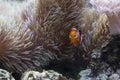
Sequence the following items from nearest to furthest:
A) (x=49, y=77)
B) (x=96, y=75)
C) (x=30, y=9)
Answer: (x=49, y=77) → (x=96, y=75) → (x=30, y=9)

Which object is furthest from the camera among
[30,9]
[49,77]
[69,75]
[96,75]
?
[30,9]

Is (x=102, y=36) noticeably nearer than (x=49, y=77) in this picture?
No

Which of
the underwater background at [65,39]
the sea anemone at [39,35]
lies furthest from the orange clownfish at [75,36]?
the sea anemone at [39,35]

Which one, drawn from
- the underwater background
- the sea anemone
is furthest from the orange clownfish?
the sea anemone

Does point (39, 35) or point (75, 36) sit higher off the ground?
point (39, 35)

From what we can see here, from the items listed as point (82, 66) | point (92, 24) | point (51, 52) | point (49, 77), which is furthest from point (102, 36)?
point (49, 77)

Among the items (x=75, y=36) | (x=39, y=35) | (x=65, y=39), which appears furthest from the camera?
(x=65, y=39)

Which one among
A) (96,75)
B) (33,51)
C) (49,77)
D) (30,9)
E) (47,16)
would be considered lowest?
(49,77)

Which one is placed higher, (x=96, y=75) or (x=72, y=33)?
(x=72, y=33)

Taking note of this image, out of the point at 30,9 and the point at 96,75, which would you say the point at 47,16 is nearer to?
the point at 30,9

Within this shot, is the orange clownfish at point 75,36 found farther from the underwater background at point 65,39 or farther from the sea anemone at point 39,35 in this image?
the sea anemone at point 39,35

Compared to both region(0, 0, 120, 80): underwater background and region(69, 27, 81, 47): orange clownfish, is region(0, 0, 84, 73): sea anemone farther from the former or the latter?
region(69, 27, 81, 47): orange clownfish
